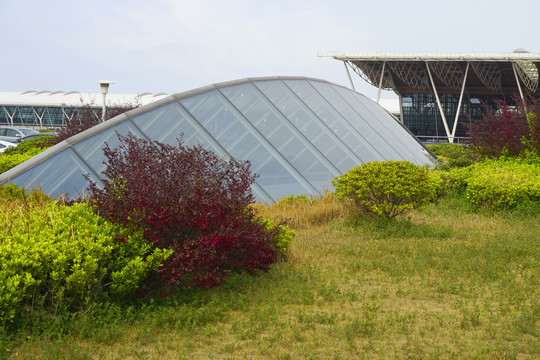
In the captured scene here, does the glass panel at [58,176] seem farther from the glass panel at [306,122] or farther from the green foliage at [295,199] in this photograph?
the glass panel at [306,122]

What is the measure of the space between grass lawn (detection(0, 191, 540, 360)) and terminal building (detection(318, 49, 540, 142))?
114ft

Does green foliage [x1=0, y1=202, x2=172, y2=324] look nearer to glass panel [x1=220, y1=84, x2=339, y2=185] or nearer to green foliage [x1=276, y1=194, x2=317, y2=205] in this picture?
green foliage [x1=276, y1=194, x2=317, y2=205]

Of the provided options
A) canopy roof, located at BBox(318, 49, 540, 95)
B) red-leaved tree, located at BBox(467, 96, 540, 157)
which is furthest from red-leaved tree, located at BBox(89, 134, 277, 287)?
canopy roof, located at BBox(318, 49, 540, 95)

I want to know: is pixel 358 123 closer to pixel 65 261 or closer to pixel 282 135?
pixel 282 135

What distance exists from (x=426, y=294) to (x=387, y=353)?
1.71 m

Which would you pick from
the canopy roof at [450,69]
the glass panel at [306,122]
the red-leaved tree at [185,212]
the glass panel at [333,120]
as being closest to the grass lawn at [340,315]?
the red-leaved tree at [185,212]

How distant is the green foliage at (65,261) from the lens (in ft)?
14.8

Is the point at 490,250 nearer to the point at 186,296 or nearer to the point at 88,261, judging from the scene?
the point at 186,296

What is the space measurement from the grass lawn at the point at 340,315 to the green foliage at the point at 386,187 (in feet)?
4.78

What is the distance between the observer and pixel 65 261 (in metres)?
4.73

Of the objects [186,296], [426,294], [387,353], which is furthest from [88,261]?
[426,294]

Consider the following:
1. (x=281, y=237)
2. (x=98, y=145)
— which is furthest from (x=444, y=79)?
(x=281, y=237)

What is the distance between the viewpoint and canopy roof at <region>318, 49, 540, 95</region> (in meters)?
42.9

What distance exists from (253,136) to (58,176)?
3976 mm
